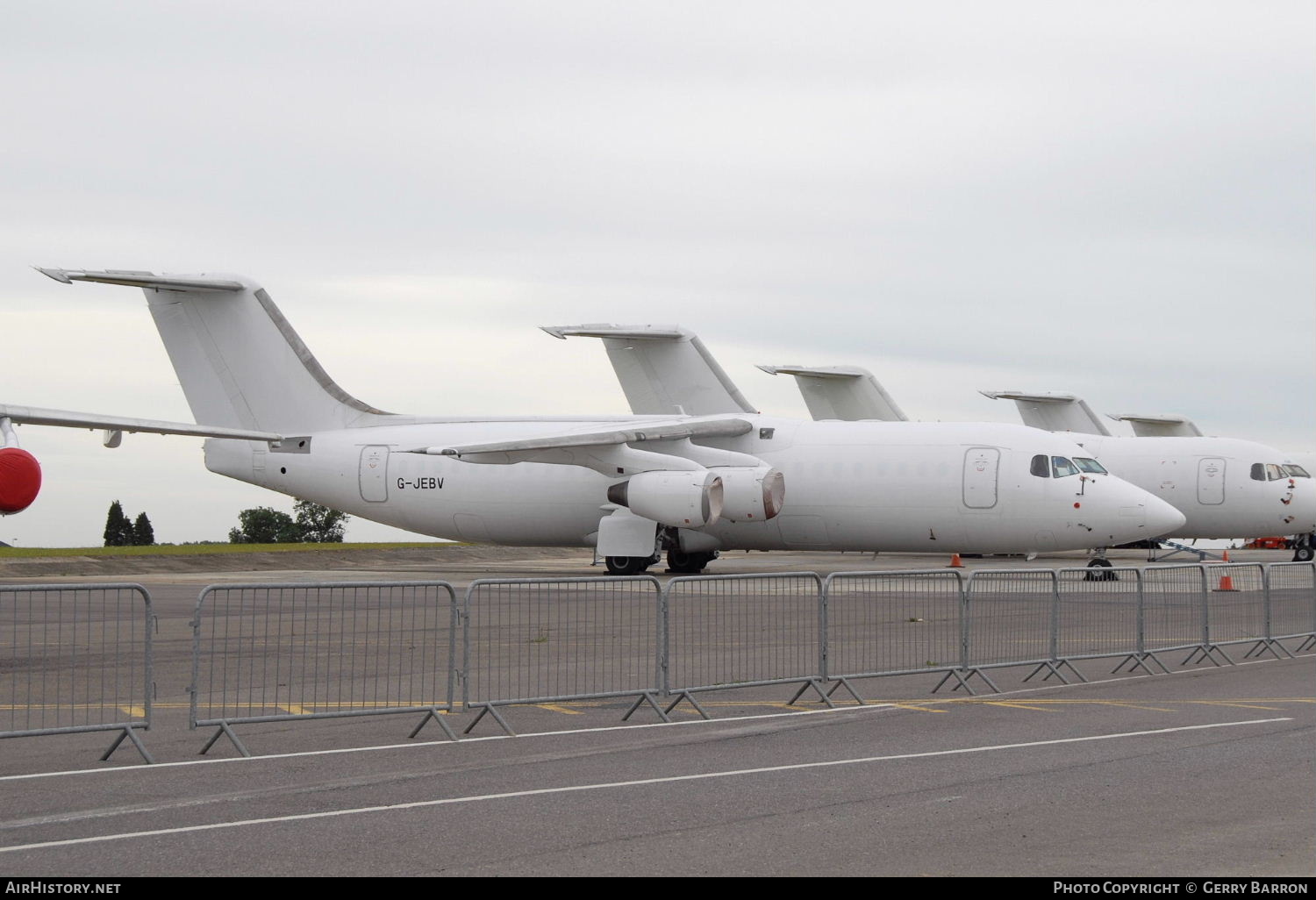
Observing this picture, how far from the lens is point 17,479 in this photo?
12586mm

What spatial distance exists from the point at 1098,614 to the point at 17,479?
32.8 ft

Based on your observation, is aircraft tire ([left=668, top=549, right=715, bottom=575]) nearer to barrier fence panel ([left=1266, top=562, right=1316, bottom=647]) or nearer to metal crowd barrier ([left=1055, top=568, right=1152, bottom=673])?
barrier fence panel ([left=1266, top=562, right=1316, bottom=647])

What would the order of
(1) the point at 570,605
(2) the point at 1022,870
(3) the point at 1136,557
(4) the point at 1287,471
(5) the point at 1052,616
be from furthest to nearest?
(3) the point at 1136,557, (4) the point at 1287,471, (5) the point at 1052,616, (1) the point at 570,605, (2) the point at 1022,870

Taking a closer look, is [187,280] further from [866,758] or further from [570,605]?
[866,758]

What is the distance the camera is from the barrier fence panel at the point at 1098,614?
14.2 m

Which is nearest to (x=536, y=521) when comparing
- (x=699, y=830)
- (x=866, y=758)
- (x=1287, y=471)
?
(x=1287, y=471)

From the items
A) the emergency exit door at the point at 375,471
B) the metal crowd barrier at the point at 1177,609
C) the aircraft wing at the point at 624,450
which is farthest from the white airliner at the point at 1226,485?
the metal crowd barrier at the point at 1177,609

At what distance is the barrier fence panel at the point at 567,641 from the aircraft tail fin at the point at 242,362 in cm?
2047

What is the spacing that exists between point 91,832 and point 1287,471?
35182 millimetres

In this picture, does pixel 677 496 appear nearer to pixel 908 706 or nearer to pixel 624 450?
pixel 624 450

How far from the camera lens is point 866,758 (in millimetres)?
9289

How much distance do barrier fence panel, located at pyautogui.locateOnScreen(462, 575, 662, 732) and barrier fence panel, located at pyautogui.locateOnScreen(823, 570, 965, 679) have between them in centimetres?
165

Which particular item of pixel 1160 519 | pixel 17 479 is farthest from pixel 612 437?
pixel 17 479

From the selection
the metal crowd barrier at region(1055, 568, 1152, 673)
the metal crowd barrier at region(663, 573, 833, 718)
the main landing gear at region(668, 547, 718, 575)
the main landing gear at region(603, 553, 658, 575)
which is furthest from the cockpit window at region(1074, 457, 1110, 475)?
the metal crowd barrier at region(663, 573, 833, 718)
